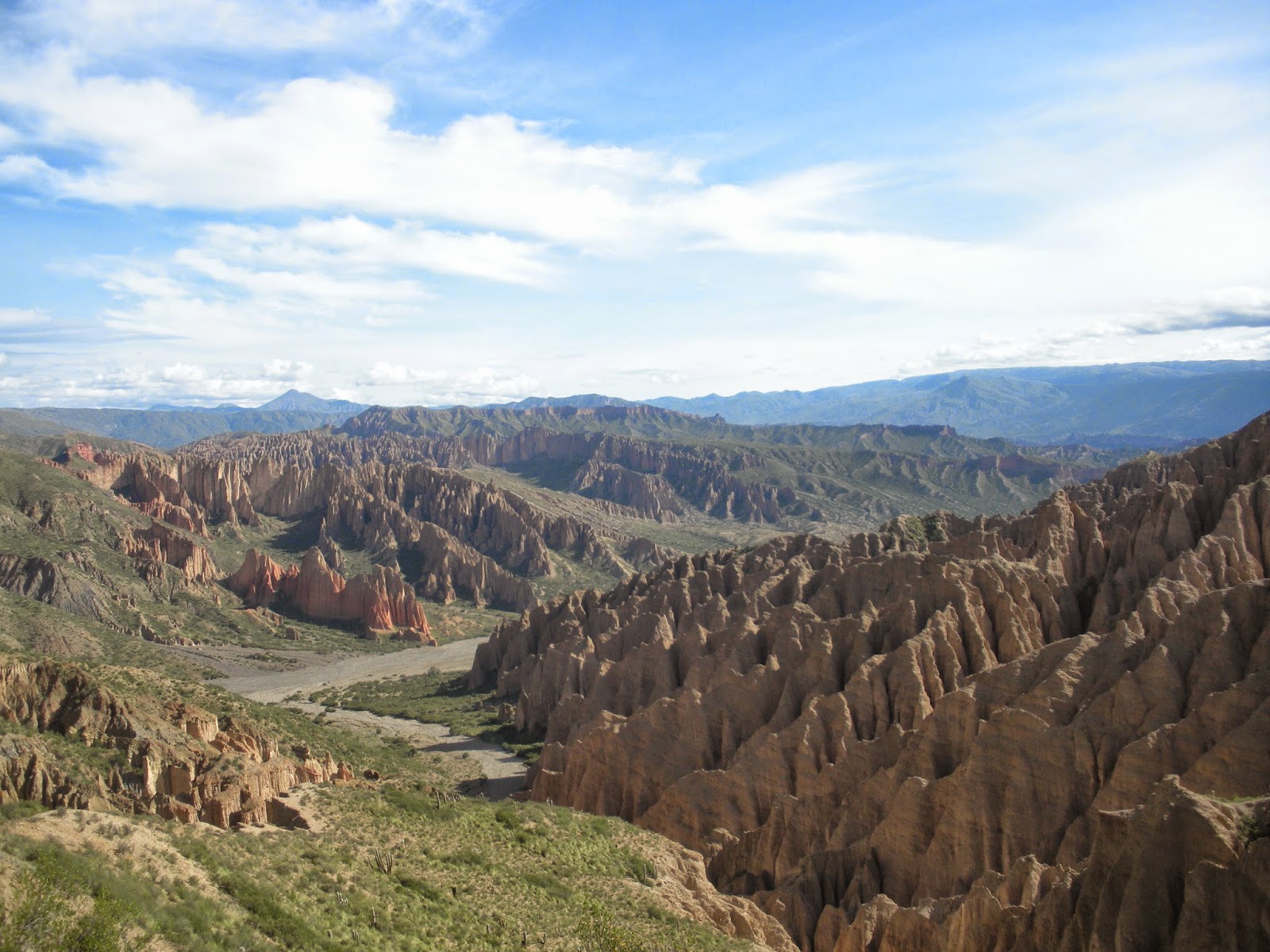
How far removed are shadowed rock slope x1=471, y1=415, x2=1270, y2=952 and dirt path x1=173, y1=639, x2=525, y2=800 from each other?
23.4ft

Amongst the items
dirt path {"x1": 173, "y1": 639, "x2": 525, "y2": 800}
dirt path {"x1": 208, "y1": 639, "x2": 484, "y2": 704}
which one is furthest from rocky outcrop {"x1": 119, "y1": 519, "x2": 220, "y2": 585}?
dirt path {"x1": 208, "y1": 639, "x2": 484, "y2": 704}

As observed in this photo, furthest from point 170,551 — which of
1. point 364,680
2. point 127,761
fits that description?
point 127,761

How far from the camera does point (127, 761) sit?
33656 mm

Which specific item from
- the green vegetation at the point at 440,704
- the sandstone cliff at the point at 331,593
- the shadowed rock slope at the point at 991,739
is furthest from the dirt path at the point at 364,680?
the sandstone cliff at the point at 331,593

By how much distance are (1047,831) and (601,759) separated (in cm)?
2575

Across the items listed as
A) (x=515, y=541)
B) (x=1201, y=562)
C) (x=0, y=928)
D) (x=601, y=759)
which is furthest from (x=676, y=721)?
(x=515, y=541)

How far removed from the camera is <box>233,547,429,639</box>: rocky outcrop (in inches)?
5320

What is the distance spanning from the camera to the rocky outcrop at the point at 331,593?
13512cm

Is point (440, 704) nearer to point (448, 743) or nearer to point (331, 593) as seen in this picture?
point (448, 743)

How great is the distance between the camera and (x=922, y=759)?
3841 cm

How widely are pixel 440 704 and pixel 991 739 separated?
65141 millimetres

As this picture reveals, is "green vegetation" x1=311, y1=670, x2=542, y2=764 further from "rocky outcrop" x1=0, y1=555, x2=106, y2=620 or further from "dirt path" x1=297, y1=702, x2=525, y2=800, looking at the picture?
"rocky outcrop" x1=0, y1=555, x2=106, y2=620

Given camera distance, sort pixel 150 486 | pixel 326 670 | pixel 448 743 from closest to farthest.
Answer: pixel 448 743 → pixel 326 670 → pixel 150 486

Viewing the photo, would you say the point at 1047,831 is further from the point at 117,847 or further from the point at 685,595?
the point at 685,595
